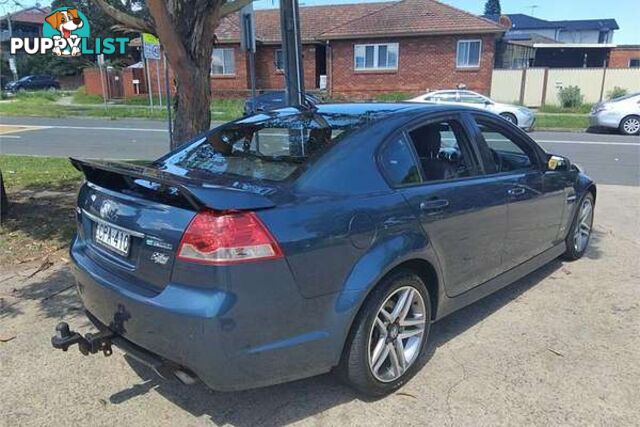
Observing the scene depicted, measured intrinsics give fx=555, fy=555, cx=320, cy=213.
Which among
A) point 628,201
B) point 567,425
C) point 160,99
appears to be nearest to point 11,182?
point 567,425

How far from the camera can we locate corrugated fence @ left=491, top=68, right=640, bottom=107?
25.8m

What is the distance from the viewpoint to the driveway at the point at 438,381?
9.61ft

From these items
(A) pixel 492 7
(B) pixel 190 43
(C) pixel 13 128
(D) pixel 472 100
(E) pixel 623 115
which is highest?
(A) pixel 492 7

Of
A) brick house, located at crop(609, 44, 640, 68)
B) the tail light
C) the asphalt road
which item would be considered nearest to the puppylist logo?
the asphalt road

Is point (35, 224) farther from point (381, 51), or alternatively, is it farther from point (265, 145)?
point (381, 51)

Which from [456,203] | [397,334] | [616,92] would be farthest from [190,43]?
[616,92]

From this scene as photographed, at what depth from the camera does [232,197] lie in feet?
8.20

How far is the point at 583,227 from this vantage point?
537cm

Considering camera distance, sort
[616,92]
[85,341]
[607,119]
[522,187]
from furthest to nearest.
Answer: [616,92], [607,119], [522,187], [85,341]

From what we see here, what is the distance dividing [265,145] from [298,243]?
1.16 m

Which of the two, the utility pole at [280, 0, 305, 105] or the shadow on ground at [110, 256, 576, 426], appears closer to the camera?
the shadow on ground at [110, 256, 576, 426]

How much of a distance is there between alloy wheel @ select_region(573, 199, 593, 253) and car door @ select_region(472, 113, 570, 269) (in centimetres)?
61

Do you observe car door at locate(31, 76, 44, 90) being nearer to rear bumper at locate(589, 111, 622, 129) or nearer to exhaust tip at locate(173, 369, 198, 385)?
rear bumper at locate(589, 111, 622, 129)

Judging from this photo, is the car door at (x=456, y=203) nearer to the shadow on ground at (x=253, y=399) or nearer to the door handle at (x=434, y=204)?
the door handle at (x=434, y=204)
